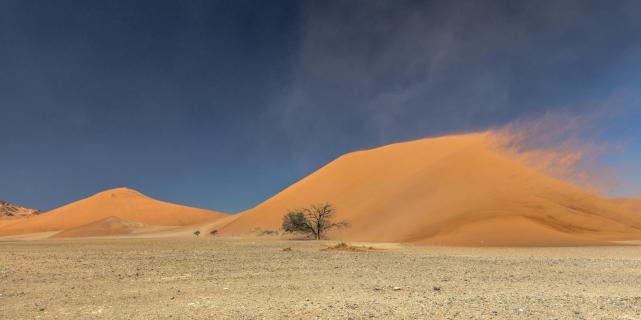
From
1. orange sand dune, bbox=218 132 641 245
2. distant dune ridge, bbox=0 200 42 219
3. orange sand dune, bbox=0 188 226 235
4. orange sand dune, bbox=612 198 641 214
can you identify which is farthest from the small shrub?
distant dune ridge, bbox=0 200 42 219

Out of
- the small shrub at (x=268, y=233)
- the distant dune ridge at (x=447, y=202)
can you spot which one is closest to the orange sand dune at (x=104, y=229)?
the distant dune ridge at (x=447, y=202)

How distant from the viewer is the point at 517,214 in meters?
39.3

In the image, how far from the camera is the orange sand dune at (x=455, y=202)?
36969 millimetres

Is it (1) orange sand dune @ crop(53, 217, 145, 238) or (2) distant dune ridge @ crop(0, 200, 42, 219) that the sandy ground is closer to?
(1) orange sand dune @ crop(53, 217, 145, 238)

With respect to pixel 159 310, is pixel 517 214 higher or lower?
higher

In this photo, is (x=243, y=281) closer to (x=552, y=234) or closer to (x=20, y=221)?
(x=552, y=234)

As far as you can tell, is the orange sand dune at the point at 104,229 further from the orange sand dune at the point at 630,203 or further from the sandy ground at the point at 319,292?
the orange sand dune at the point at 630,203

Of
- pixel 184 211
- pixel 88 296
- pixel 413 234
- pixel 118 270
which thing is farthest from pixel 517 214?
pixel 184 211

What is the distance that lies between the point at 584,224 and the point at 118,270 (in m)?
39.9

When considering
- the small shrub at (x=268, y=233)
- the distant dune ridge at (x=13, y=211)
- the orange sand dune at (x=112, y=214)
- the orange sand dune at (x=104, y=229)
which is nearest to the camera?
the small shrub at (x=268, y=233)

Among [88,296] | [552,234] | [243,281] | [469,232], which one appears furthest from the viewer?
[469,232]

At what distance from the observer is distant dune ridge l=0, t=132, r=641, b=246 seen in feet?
121

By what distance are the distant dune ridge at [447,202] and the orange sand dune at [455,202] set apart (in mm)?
108

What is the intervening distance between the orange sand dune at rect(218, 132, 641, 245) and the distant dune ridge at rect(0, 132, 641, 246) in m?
0.11
